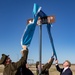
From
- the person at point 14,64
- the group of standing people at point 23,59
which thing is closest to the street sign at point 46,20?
the group of standing people at point 23,59

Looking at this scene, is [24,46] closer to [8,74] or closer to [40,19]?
[8,74]

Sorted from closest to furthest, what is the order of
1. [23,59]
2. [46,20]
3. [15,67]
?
[23,59], [15,67], [46,20]

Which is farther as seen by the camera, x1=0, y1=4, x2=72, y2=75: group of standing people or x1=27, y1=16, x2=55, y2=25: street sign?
x1=27, y1=16, x2=55, y2=25: street sign

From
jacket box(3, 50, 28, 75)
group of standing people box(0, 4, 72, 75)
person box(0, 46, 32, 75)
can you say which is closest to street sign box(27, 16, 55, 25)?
group of standing people box(0, 4, 72, 75)

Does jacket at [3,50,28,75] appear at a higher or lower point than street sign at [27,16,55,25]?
lower

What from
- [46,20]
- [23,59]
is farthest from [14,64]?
[46,20]

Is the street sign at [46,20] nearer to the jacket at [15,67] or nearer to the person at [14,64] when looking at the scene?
the person at [14,64]

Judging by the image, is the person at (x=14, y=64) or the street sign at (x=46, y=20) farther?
the street sign at (x=46, y=20)

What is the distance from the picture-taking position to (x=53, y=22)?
7.88 metres

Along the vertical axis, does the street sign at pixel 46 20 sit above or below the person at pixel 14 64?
above

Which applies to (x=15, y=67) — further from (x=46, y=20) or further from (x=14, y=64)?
(x=46, y=20)

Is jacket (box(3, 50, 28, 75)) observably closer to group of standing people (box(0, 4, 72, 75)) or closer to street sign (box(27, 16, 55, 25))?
group of standing people (box(0, 4, 72, 75))

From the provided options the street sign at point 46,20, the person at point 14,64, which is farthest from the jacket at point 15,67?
the street sign at point 46,20

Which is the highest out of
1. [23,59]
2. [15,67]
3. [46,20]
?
[46,20]
